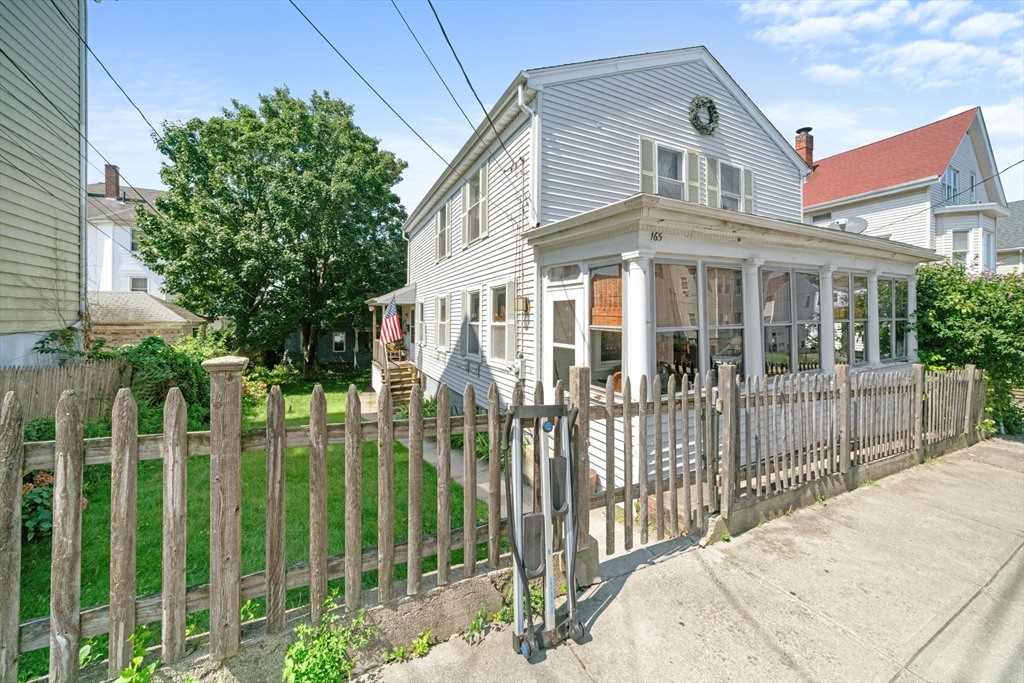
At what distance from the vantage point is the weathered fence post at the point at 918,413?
21.1 ft

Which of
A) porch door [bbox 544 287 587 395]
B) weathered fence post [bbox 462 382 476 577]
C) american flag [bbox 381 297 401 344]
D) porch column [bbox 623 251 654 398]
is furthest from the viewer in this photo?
american flag [bbox 381 297 401 344]

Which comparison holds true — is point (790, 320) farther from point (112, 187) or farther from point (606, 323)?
point (112, 187)

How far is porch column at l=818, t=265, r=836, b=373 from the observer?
763 centimetres

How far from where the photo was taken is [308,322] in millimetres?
20297

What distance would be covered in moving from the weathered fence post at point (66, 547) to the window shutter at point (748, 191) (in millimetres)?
11866

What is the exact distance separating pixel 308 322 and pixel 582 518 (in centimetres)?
1970

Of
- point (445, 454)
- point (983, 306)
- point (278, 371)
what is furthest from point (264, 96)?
point (983, 306)

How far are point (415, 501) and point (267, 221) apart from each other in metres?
17.6

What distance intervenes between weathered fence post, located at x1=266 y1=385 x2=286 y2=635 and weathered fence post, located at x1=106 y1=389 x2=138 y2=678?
47cm

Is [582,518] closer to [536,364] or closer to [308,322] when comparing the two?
[536,364]

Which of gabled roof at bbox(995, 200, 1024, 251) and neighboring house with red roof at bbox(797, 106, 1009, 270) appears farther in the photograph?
gabled roof at bbox(995, 200, 1024, 251)

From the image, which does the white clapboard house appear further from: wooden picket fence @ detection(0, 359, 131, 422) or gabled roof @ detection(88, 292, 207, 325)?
gabled roof @ detection(88, 292, 207, 325)

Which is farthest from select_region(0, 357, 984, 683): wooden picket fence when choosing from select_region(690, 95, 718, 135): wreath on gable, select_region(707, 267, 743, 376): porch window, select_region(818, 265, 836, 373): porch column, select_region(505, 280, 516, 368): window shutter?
select_region(690, 95, 718, 135): wreath on gable

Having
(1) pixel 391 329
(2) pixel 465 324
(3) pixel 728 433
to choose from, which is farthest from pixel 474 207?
(3) pixel 728 433
